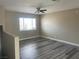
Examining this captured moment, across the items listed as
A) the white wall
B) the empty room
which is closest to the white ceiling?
the empty room

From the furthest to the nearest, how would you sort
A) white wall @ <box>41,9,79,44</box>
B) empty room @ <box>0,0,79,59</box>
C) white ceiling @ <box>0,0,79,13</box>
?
1. white wall @ <box>41,9,79,44</box>
2. empty room @ <box>0,0,79,59</box>
3. white ceiling @ <box>0,0,79,13</box>

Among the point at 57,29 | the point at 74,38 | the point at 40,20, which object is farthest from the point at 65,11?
the point at 40,20

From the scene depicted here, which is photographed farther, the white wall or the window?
the window

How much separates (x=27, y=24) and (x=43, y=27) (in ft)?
5.29

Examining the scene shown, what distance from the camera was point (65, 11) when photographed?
5543 millimetres

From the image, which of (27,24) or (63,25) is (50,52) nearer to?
(63,25)

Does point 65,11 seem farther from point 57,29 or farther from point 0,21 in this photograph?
point 0,21

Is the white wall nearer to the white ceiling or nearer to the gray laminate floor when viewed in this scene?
the gray laminate floor

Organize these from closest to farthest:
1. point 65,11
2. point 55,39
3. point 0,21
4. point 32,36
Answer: point 0,21 < point 65,11 < point 55,39 < point 32,36

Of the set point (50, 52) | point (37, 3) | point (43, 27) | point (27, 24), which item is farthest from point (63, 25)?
point (27, 24)

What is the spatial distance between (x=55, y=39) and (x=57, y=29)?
2.79 feet

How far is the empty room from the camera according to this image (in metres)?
4.05

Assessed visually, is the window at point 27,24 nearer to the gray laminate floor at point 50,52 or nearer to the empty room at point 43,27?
the empty room at point 43,27

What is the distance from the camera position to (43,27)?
761 centimetres
